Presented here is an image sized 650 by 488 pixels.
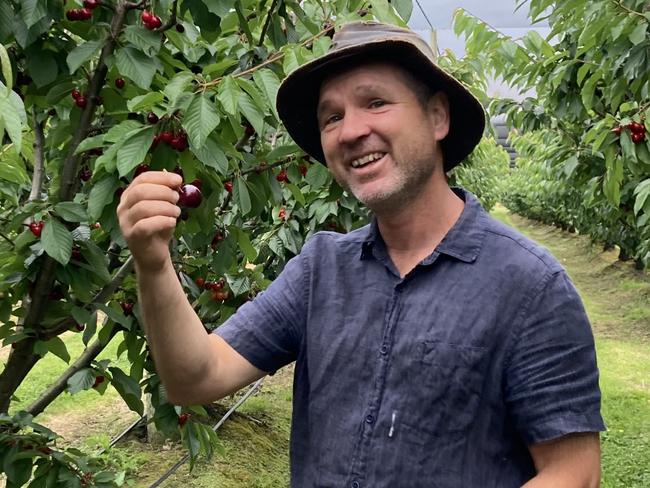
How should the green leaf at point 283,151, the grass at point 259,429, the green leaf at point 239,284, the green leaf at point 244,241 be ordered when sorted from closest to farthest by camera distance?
the green leaf at point 283,151, the green leaf at point 244,241, the green leaf at point 239,284, the grass at point 259,429

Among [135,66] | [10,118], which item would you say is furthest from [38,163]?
[10,118]

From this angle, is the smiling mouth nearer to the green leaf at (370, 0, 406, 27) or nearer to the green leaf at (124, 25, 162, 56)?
the green leaf at (370, 0, 406, 27)

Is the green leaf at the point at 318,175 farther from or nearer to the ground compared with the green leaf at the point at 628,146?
farther from the ground

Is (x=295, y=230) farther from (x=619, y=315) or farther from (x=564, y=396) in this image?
(x=619, y=315)

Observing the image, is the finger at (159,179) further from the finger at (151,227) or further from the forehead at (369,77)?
the forehead at (369,77)

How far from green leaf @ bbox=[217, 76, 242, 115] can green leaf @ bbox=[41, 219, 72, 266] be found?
52 cm

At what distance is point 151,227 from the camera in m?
1.12

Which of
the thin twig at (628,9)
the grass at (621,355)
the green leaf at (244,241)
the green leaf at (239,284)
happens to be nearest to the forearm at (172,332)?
the green leaf at (244,241)

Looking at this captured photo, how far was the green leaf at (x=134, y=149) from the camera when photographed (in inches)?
60.8

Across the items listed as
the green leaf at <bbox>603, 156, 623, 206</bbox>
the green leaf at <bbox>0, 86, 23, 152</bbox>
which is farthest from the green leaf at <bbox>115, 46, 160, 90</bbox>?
the green leaf at <bbox>603, 156, 623, 206</bbox>

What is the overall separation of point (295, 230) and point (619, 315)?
8115mm

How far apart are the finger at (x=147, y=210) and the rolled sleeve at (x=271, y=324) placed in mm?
399

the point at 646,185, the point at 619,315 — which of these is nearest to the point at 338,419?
the point at 646,185

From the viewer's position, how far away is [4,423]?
2121 mm
